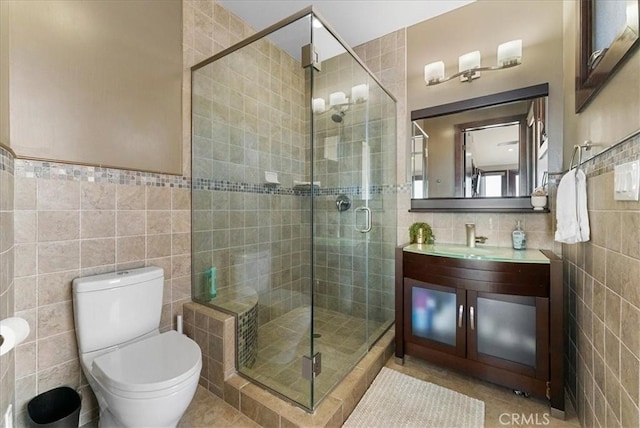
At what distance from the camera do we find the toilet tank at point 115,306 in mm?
1325

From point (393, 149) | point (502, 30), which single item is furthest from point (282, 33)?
point (502, 30)

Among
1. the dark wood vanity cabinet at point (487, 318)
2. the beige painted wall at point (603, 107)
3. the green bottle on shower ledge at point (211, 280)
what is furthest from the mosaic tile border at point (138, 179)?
the beige painted wall at point (603, 107)

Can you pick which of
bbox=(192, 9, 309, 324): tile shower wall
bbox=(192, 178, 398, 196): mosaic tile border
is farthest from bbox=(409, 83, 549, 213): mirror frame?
bbox=(192, 9, 309, 324): tile shower wall

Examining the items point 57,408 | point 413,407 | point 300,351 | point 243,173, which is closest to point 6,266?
point 57,408

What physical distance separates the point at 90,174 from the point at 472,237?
2458 millimetres

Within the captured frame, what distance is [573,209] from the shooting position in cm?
133

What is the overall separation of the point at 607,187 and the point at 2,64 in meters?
2.62

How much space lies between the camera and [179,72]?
6.18 feet

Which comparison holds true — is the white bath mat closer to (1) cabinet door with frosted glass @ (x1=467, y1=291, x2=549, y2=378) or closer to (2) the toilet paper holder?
(1) cabinet door with frosted glass @ (x1=467, y1=291, x2=549, y2=378)

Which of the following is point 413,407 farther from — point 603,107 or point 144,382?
point 603,107

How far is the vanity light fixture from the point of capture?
1.90m

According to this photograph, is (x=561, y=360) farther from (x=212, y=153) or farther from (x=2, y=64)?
(x=2, y=64)

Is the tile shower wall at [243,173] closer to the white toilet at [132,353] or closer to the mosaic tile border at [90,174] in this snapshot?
the mosaic tile border at [90,174]

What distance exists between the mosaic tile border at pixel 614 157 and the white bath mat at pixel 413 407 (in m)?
1.39
